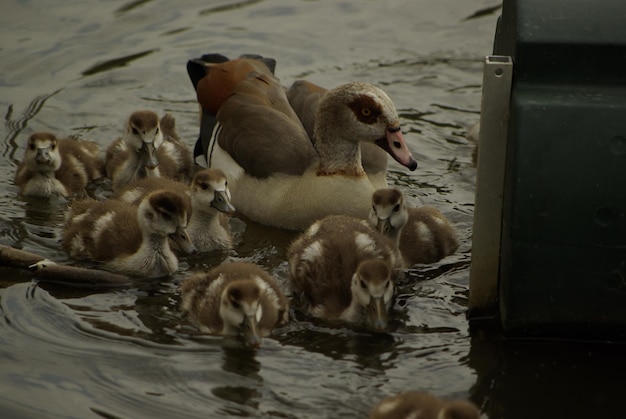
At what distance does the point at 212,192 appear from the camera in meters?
7.11

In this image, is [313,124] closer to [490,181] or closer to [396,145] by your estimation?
[396,145]

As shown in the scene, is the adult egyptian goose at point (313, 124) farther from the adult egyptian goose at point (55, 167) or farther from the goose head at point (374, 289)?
the goose head at point (374, 289)

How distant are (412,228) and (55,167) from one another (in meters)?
2.52

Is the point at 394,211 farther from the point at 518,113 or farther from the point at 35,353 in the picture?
the point at 35,353

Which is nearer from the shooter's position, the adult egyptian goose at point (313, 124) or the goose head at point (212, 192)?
the goose head at point (212, 192)

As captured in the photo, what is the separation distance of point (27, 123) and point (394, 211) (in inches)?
153

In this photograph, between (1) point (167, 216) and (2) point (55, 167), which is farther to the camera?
(2) point (55, 167)

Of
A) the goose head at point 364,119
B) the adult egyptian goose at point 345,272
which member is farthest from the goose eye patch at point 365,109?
the adult egyptian goose at point 345,272

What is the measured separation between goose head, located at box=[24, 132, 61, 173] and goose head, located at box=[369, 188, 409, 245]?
2.34 metres

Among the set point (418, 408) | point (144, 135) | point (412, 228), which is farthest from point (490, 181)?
point (144, 135)

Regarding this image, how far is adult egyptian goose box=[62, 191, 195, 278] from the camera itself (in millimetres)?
6699

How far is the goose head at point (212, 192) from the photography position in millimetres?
7098

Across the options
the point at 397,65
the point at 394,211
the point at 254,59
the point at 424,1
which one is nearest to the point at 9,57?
the point at 254,59

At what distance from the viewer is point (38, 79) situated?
10.2 metres
